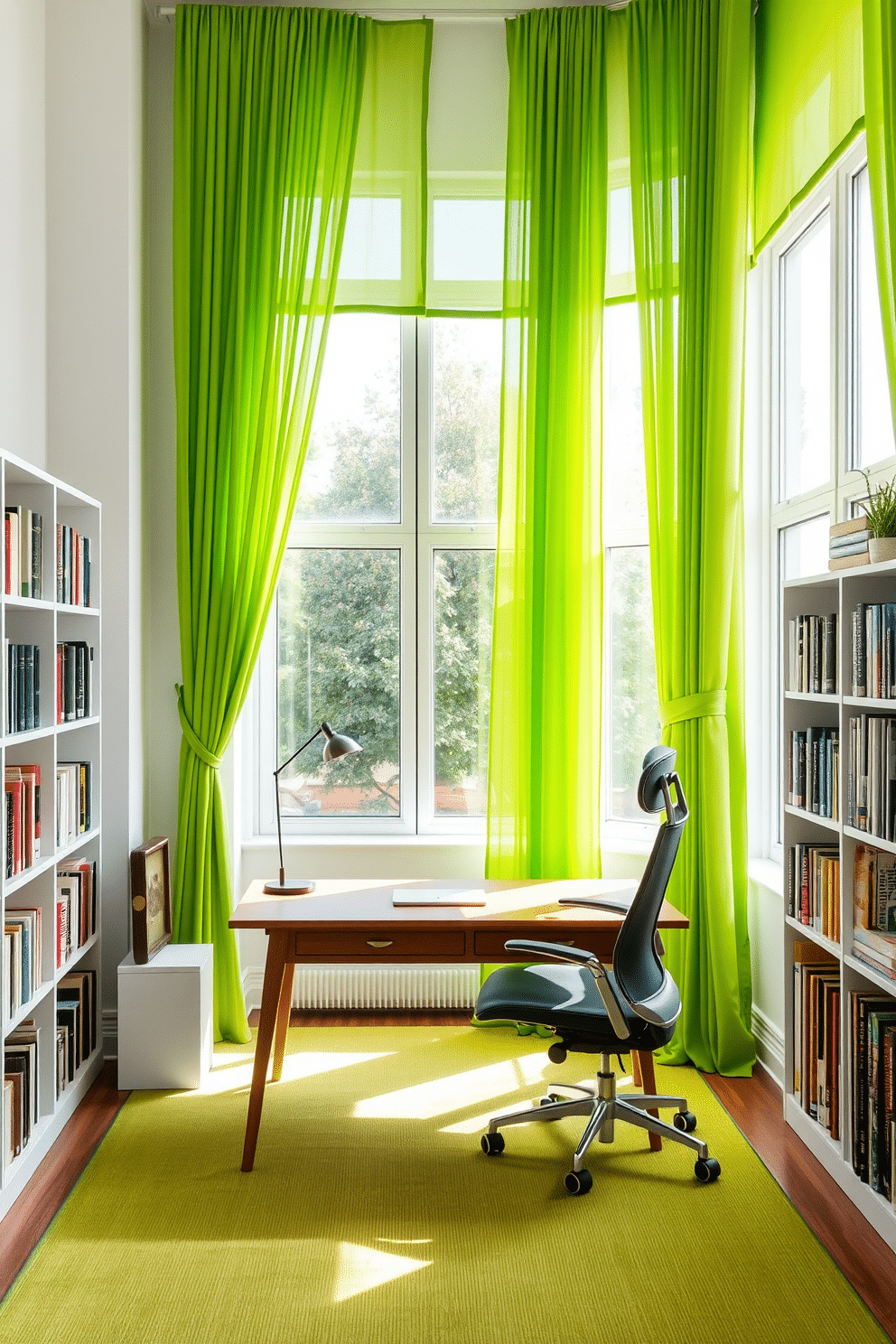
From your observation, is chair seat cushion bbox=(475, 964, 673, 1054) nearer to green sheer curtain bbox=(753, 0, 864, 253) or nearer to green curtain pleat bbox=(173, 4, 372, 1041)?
green curtain pleat bbox=(173, 4, 372, 1041)

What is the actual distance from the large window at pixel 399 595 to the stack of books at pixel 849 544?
1.49 m

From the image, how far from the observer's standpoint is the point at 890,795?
7.64ft

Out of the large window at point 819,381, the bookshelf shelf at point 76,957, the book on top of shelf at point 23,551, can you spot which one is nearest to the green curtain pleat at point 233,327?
the bookshelf shelf at point 76,957

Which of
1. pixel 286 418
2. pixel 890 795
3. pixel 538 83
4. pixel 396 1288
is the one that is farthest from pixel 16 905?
pixel 538 83

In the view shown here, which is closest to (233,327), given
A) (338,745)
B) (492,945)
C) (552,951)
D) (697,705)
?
(338,745)

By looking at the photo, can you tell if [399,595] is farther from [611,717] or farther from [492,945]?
[492,945]

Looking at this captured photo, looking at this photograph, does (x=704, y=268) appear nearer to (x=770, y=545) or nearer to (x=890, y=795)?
(x=770, y=545)

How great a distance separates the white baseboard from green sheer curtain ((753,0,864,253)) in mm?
2709

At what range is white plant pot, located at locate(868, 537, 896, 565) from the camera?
241 centimetres

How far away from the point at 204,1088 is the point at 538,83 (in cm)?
375

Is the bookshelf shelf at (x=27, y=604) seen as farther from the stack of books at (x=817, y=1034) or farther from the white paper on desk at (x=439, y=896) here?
the stack of books at (x=817, y=1034)

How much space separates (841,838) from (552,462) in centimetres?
183

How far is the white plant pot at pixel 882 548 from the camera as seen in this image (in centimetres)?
241

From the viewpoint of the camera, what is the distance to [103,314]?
362 centimetres
